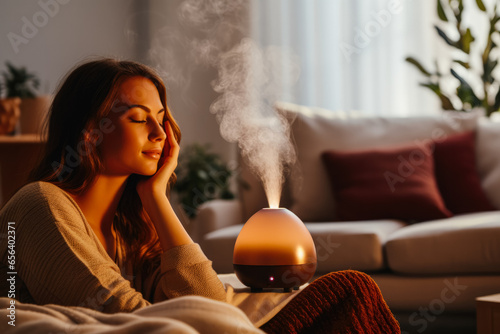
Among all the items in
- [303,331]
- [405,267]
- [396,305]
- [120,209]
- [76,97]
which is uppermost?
[76,97]

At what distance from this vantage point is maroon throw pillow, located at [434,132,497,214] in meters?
2.55

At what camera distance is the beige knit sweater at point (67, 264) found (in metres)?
1.00

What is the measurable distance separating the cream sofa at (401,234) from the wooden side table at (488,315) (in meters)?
0.52

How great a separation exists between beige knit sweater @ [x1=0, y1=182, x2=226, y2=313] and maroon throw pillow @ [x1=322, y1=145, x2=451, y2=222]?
147 centimetres

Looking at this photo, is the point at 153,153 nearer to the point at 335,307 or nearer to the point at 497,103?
the point at 335,307

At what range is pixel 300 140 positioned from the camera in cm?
277

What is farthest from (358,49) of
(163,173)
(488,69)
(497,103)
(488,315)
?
(163,173)

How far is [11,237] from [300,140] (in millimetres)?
1833

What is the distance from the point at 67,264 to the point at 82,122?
349mm

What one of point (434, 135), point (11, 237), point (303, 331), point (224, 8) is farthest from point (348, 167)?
point (224, 8)

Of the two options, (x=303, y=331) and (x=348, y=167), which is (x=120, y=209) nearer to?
(x=303, y=331)

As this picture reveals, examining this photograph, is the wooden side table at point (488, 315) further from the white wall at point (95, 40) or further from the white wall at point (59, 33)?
the white wall at point (59, 33)

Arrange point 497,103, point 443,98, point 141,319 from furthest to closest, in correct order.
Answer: point 443,98
point 497,103
point 141,319

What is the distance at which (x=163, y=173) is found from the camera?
1.31 metres
